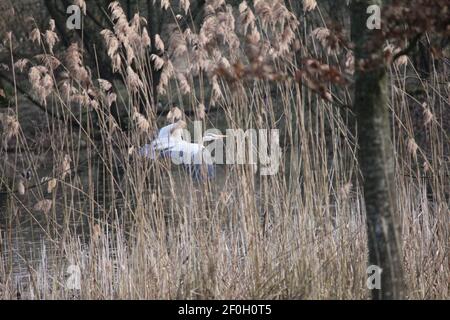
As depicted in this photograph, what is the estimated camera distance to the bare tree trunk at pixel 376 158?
284 centimetres

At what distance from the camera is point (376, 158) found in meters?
2.84

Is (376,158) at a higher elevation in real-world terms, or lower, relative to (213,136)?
lower

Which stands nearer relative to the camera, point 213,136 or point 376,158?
point 376,158

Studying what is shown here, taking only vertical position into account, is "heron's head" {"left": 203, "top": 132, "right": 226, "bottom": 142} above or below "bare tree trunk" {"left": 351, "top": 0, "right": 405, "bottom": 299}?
Answer: above

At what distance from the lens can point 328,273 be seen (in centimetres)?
372

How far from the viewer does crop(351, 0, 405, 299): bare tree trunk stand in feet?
9.31

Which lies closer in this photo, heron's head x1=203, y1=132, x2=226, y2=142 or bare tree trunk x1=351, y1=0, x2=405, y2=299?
bare tree trunk x1=351, y1=0, x2=405, y2=299

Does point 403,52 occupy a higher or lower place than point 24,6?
lower

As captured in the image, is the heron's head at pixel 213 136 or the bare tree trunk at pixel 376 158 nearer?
the bare tree trunk at pixel 376 158

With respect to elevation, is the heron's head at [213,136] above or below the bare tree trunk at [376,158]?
above

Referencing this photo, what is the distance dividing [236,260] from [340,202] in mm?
574
